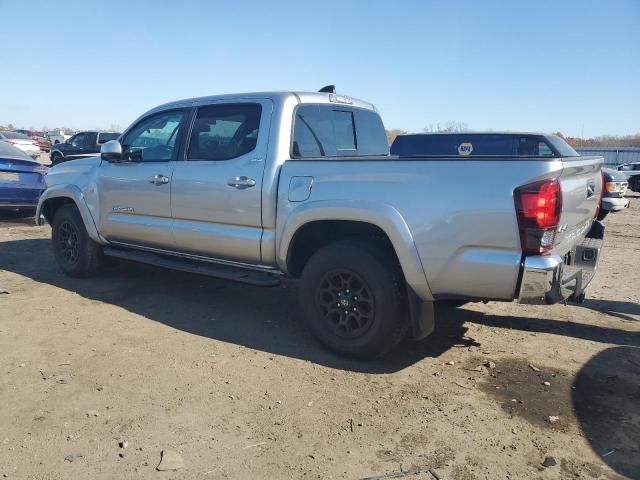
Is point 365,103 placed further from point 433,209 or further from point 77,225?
point 77,225

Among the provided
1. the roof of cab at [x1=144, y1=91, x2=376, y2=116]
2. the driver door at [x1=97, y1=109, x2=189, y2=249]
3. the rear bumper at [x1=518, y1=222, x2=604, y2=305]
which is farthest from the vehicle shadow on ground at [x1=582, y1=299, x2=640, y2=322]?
the driver door at [x1=97, y1=109, x2=189, y2=249]

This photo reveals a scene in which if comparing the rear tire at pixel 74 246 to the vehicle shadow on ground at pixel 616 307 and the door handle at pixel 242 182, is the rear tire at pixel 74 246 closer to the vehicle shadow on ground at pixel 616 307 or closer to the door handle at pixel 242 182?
the door handle at pixel 242 182

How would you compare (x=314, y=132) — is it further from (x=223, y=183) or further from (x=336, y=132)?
(x=223, y=183)

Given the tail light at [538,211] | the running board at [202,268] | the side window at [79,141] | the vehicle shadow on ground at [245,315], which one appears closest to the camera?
the tail light at [538,211]

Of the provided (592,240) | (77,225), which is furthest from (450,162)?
(77,225)

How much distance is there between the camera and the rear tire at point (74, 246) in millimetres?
5832

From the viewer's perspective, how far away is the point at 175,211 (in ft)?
15.8

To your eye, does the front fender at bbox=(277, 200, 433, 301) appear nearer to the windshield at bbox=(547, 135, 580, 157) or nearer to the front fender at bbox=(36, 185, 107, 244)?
the front fender at bbox=(36, 185, 107, 244)

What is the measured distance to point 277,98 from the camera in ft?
14.2

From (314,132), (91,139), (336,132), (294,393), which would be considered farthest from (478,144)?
(91,139)

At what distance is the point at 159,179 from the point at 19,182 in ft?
18.1

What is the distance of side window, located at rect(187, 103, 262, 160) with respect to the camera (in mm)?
4391

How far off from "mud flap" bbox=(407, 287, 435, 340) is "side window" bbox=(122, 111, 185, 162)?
2.73 m

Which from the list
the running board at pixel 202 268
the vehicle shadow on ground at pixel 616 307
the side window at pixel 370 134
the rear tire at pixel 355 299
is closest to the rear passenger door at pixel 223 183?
the running board at pixel 202 268
